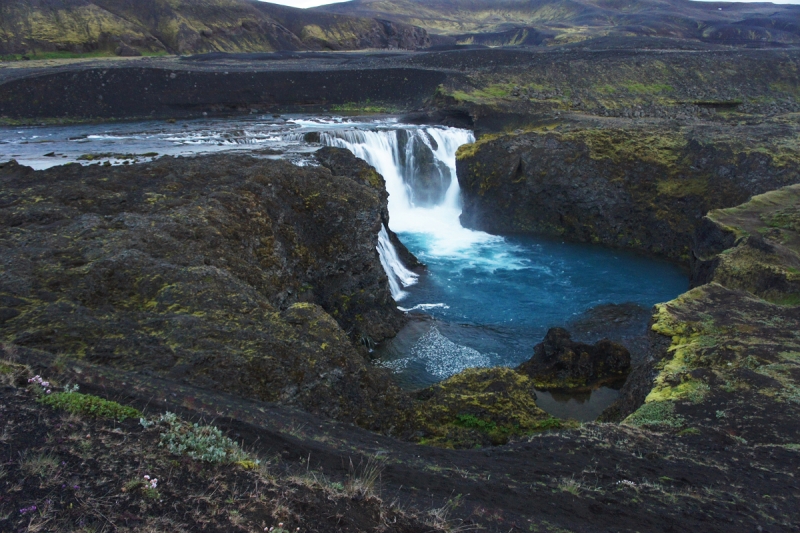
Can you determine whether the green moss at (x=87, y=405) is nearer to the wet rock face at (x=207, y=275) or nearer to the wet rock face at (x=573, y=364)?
the wet rock face at (x=207, y=275)

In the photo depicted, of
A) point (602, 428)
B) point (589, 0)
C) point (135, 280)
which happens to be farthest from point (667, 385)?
point (589, 0)

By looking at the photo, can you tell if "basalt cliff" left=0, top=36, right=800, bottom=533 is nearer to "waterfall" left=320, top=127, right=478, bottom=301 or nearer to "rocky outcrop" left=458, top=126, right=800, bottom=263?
"rocky outcrop" left=458, top=126, right=800, bottom=263

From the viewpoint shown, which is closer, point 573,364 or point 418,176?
point 573,364

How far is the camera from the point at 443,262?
26438 millimetres

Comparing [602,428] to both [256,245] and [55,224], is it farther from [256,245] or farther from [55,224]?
[55,224]

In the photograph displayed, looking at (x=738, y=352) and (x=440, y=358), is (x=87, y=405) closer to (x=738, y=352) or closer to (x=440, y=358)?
(x=738, y=352)

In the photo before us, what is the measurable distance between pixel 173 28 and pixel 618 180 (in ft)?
229

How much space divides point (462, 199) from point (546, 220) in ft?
17.1

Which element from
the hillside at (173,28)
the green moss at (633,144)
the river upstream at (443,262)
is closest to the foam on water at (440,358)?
the river upstream at (443,262)

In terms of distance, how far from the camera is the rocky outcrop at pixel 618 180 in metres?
26.7

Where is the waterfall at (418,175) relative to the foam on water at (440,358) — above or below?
above

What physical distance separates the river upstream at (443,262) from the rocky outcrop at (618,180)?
137 centimetres

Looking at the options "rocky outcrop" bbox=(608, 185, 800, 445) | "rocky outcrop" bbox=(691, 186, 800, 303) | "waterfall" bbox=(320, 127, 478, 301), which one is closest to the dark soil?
"rocky outcrop" bbox=(608, 185, 800, 445)

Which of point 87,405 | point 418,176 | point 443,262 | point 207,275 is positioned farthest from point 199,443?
point 418,176
